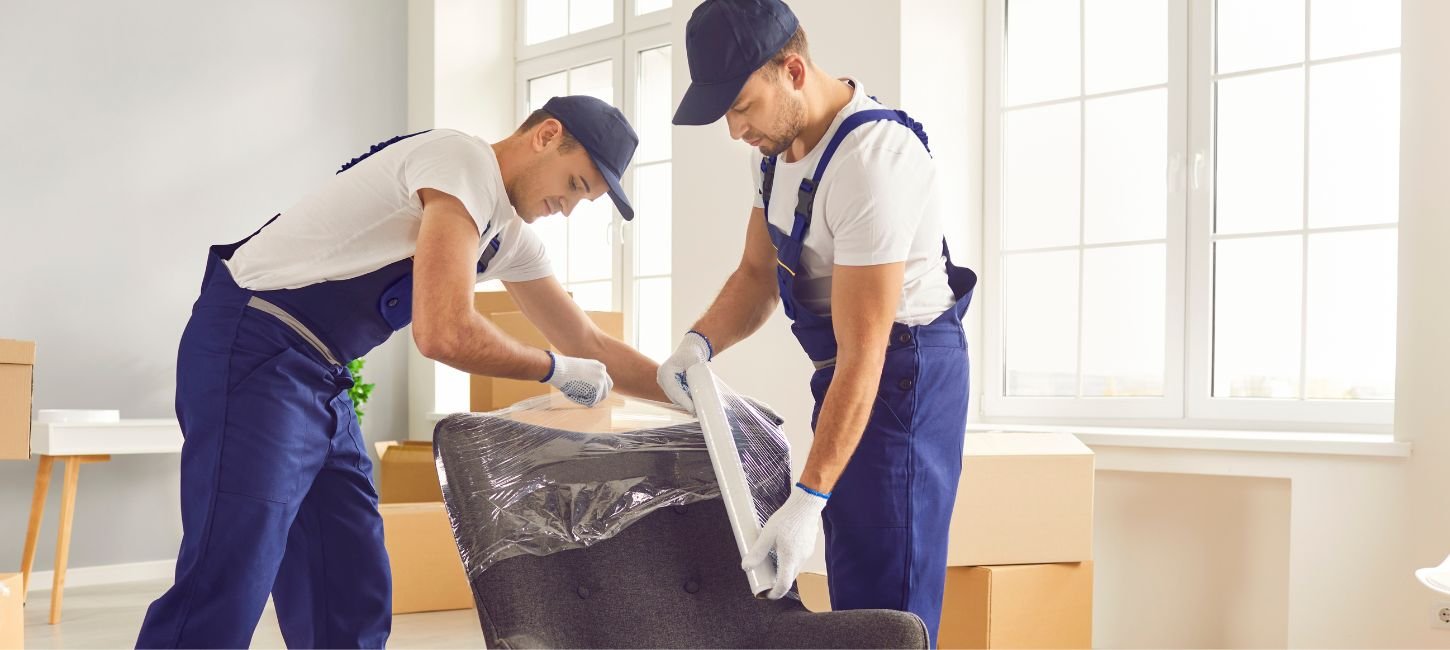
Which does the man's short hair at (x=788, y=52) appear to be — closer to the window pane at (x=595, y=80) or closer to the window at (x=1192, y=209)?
the window at (x=1192, y=209)

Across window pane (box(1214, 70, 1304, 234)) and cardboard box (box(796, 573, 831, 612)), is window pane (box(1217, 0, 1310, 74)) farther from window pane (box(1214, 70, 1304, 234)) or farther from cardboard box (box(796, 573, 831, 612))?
cardboard box (box(796, 573, 831, 612))

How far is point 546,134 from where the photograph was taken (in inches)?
70.1

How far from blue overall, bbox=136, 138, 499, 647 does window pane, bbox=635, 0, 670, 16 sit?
119 inches

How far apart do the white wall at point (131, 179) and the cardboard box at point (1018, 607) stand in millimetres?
3157

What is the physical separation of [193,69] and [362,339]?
3.44 m

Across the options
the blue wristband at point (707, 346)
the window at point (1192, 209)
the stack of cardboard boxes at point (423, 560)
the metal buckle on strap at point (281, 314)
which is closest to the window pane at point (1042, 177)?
the window at point (1192, 209)

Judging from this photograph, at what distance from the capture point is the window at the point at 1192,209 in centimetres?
290

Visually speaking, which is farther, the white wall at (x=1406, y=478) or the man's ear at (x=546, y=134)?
the white wall at (x=1406, y=478)

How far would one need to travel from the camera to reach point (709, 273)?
12.5ft

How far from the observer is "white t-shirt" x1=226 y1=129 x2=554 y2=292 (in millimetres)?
1672

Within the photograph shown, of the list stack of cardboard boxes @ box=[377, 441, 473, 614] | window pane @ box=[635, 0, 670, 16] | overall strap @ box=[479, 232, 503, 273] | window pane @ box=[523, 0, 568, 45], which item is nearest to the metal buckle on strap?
overall strap @ box=[479, 232, 503, 273]

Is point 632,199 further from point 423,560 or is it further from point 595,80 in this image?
point 423,560

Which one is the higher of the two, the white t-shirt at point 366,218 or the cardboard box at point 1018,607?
the white t-shirt at point 366,218

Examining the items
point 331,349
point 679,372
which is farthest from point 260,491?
point 679,372
